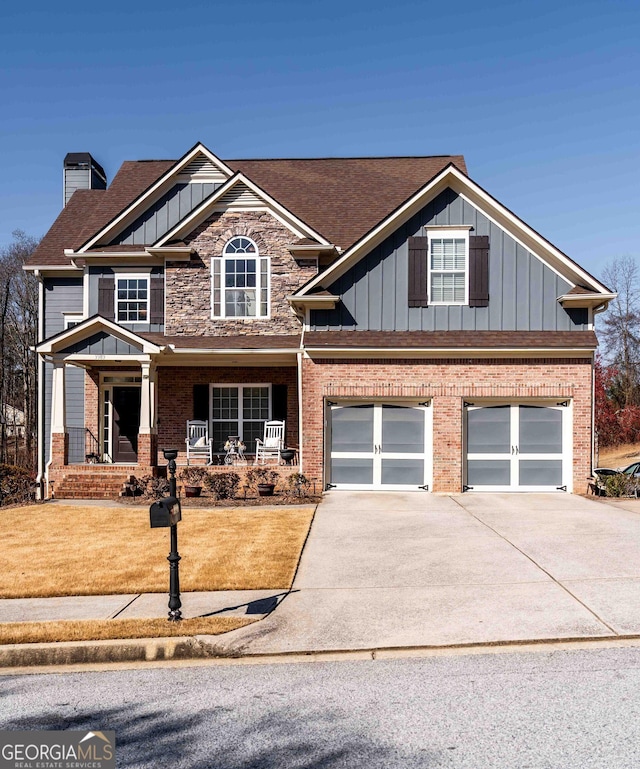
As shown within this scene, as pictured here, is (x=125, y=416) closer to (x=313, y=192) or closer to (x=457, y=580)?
(x=313, y=192)

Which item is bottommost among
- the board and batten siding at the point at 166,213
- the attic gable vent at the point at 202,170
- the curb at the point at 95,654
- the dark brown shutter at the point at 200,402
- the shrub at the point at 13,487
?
the shrub at the point at 13,487

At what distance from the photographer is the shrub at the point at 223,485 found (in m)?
16.4

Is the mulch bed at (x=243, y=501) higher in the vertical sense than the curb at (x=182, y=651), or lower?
lower

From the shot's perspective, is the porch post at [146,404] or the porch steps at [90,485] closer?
the porch steps at [90,485]

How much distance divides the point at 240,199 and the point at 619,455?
27.6 metres

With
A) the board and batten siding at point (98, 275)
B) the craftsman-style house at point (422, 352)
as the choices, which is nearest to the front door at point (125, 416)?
the craftsman-style house at point (422, 352)

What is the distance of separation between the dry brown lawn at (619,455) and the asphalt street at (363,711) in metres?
31.0

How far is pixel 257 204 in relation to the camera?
2027 cm

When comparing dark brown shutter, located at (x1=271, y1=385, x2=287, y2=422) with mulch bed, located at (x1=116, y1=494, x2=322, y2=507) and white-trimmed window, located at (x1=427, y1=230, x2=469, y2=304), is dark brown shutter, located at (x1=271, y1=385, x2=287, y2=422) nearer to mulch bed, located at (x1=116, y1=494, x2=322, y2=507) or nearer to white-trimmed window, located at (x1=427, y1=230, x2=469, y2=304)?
mulch bed, located at (x1=116, y1=494, x2=322, y2=507)

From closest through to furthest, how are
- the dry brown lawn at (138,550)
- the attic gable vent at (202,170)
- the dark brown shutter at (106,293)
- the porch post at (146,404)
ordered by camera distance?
the dry brown lawn at (138,550)
the porch post at (146,404)
the dark brown shutter at (106,293)
the attic gable vent at (202,170)

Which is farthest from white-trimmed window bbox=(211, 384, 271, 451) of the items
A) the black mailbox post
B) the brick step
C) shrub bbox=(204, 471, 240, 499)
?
the black mailbox post

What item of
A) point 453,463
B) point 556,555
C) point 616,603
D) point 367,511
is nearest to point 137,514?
point 367,511

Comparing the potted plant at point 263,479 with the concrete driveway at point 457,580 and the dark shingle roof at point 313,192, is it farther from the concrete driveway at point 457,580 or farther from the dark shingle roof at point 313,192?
the dark shingle roof at point 313,192

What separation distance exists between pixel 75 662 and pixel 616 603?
5.62 meters
